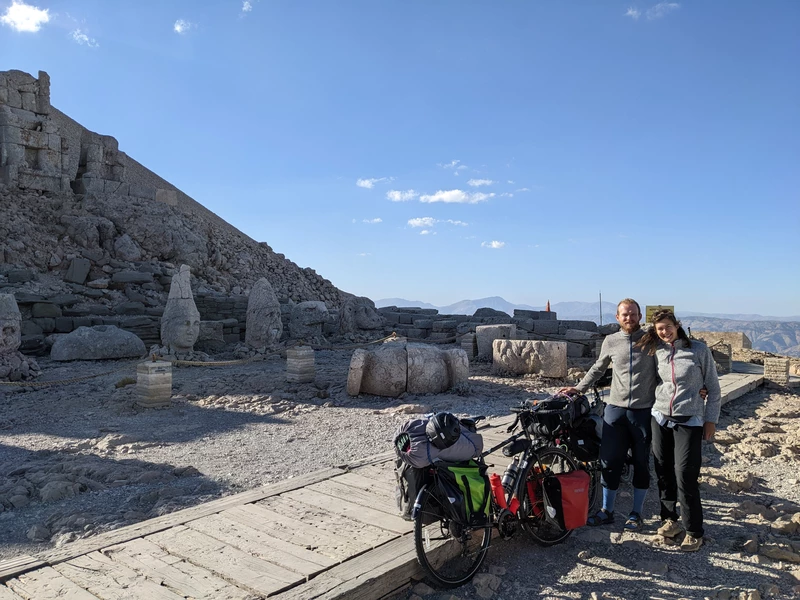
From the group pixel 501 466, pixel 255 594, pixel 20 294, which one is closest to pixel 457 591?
pixel 255 594

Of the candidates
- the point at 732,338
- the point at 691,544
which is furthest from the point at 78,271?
the point at 732,338

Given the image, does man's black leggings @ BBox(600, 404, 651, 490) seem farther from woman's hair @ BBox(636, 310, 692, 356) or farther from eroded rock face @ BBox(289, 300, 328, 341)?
eroded rock face @ BBox(289, 300, 328, 341)

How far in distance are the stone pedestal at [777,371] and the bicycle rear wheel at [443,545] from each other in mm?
9538

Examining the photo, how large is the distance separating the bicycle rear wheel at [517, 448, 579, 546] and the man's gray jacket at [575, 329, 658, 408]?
0.61 m

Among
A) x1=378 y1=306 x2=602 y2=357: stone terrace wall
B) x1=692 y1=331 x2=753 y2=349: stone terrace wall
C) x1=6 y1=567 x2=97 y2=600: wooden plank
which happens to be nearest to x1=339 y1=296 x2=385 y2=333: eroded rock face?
x1=378 y1=306 x2=602 y2=357: stone terrace wall

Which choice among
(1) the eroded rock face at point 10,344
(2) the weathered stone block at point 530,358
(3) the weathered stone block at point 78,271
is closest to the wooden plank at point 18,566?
(1) the eroded rock face at point 10,344

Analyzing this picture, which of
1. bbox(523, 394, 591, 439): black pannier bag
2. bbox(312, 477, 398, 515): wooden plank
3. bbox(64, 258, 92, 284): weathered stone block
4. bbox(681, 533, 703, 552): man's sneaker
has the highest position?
bbox(64, 258, 92, 284): weathered stone block

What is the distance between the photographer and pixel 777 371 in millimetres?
11086

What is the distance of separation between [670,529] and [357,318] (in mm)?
14535

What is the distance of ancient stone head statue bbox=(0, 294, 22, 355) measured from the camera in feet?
34.6

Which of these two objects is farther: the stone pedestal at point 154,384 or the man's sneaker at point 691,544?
the stone pedestal at point 154,384

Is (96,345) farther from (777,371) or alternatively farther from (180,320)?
(777,371)

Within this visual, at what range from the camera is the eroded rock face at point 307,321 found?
1655cm

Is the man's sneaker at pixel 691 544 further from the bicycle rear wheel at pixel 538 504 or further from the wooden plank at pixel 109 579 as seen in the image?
the wooden plank at pixel 109 579
